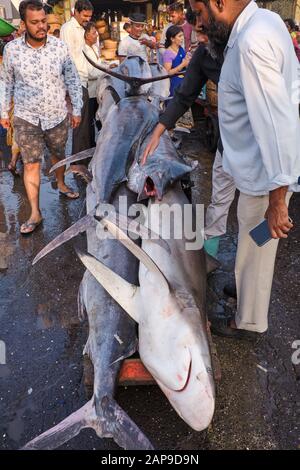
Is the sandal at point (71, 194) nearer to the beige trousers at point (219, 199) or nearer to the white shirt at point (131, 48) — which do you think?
the beige trousers at point (219, 199)

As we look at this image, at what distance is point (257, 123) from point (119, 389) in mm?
1586

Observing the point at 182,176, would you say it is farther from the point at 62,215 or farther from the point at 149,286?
the point at 62,215

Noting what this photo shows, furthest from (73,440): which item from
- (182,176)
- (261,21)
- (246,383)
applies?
(261,21)

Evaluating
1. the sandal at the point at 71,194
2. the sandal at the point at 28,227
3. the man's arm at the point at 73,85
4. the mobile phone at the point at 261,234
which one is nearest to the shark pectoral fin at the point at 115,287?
the mobile phone at the point at 261,234

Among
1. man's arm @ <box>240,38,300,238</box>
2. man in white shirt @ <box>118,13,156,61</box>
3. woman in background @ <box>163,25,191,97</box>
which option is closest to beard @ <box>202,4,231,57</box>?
man's arm @ <box>240,38,300,238</box>

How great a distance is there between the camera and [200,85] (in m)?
3.22

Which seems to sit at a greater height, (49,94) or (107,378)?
(49,94)

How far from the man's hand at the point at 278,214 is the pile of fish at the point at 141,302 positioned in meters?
0.55

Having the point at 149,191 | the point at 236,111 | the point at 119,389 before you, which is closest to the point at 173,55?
the point at 149,191

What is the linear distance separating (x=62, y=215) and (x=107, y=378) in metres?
2.59

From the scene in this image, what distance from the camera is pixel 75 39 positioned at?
5074mm

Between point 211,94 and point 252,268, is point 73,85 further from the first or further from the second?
point 252,268

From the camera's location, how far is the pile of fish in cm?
190

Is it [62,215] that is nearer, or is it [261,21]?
[261,21]
